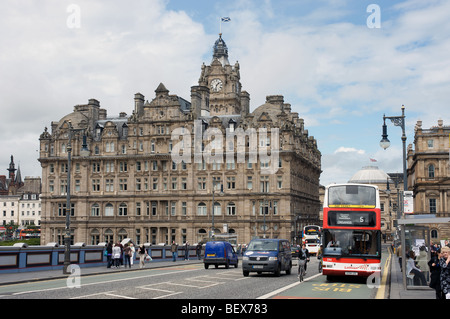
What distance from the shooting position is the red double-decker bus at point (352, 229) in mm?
27375

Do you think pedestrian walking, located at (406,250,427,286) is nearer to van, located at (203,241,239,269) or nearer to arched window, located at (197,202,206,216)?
van, located at (203,241,239,269)

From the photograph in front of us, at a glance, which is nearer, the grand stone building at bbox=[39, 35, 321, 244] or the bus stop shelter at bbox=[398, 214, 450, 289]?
the bus stop shelter at bbox=[398, 214, 450, 289]

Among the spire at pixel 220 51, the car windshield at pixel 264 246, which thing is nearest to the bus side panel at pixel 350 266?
the car windshield at pixel 264 246

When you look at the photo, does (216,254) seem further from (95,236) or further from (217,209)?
(95,236)

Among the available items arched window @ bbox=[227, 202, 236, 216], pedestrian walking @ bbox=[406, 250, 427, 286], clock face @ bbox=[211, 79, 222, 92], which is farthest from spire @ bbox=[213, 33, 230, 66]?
pedestrian walking @ bbox=[406, 250, 427, 286]

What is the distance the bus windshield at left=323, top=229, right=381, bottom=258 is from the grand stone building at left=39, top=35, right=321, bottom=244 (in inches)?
2190

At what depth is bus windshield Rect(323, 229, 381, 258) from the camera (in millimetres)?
27609

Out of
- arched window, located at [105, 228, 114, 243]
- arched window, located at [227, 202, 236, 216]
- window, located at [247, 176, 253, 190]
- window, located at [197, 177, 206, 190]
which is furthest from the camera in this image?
arched window, located at [105, 228, 114, 243]

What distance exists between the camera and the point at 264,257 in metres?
31.5

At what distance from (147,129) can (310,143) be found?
104ft

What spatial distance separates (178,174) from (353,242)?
65.4 metres

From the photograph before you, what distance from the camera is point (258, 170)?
88312mm

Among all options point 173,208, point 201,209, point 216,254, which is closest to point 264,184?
point 201,209

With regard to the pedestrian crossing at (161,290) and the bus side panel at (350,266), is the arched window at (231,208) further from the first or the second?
the bus side panel at (350,266)
